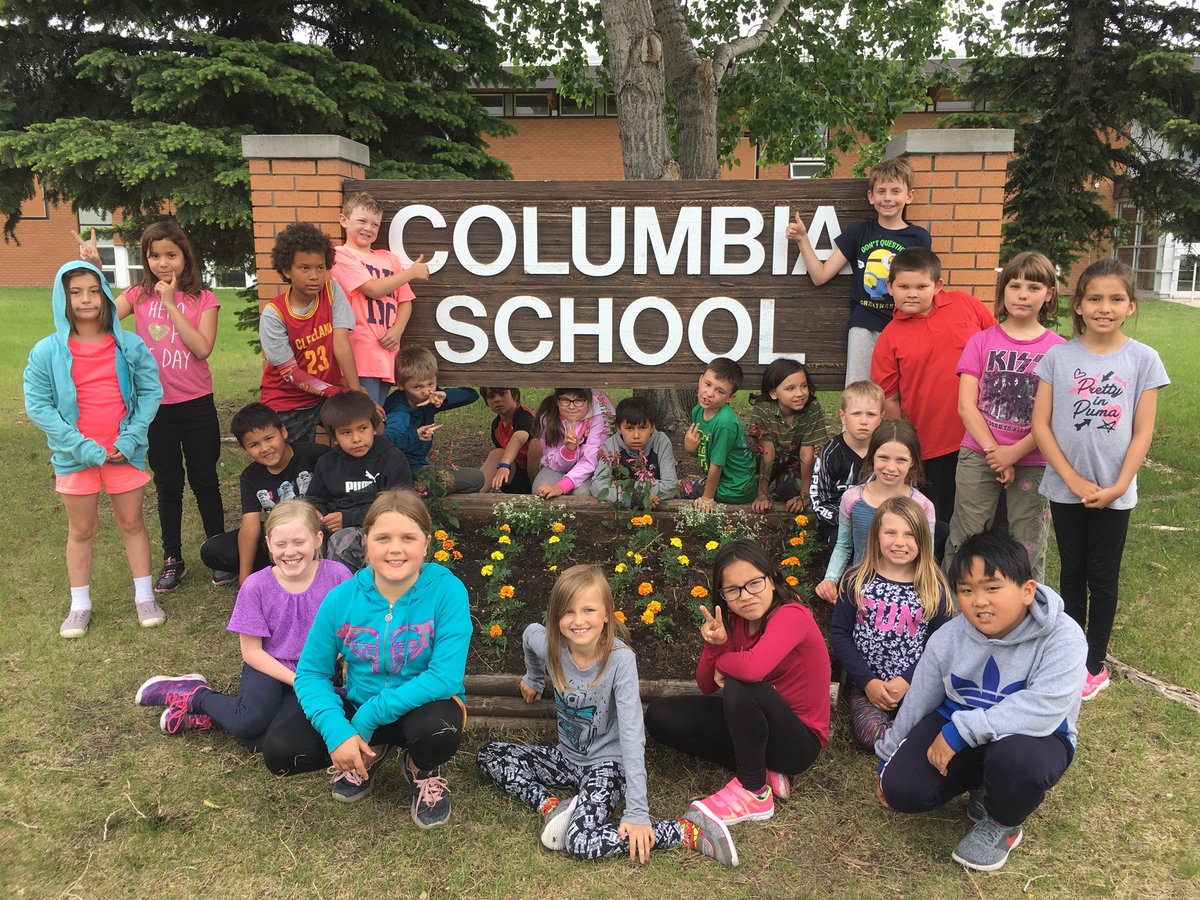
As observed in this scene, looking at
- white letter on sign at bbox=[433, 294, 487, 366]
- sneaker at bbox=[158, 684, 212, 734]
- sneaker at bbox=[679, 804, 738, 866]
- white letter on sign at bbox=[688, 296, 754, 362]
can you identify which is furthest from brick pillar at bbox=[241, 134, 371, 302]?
sneaker at bbox=[679, 804, 738, 866]

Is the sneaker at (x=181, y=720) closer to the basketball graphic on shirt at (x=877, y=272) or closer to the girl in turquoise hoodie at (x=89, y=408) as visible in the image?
the girl in turquoise hoodie at (x=89, y=408)

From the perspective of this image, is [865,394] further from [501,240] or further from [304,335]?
[304,335]

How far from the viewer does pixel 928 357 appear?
4.19m

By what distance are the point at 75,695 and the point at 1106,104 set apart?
9709 millimetres

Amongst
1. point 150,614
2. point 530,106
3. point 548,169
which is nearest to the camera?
point 150,614

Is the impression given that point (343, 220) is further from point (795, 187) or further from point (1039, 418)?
point (1039, 418)

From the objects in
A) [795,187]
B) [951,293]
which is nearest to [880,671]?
[951,293]

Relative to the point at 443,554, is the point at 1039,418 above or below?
above

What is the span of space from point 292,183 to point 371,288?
844 millimetres

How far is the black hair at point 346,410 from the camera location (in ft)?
13.4

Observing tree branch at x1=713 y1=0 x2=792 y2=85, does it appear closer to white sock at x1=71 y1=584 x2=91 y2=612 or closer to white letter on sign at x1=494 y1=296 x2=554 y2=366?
white letter on sign at x1=494 y1=296 x2=554 y2=366

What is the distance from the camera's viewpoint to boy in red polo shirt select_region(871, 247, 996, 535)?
4176 millimetres

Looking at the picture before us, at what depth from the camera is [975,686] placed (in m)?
2.85

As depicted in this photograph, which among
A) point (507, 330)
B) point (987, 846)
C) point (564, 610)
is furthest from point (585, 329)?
point (987, 846)
